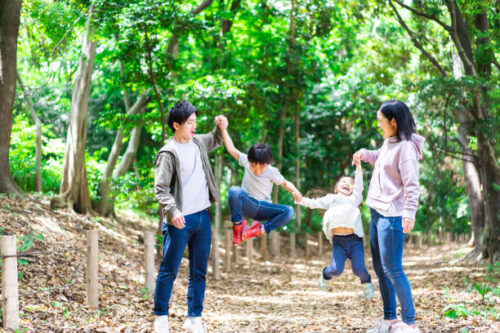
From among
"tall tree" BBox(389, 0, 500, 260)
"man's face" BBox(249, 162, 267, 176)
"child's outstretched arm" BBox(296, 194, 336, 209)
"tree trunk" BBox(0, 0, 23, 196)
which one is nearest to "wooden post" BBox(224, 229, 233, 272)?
"tree trunk" BBox(0, 0, 23, 196)

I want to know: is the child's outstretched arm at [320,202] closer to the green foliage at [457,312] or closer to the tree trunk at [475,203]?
the green foliage at [457,312]

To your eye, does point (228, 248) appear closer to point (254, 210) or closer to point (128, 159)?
point (128, 159)

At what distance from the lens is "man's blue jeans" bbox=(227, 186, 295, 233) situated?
5.69 meters

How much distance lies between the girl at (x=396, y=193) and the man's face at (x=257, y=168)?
4.30 ft

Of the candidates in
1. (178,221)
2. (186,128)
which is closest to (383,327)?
(178,221)

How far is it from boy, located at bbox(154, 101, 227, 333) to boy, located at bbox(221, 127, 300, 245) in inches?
26.3

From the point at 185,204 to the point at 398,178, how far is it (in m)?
1.94

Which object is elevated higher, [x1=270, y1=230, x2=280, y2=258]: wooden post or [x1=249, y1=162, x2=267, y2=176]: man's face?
[x1=249, y1=162, x2=267, y2=176]: man's face

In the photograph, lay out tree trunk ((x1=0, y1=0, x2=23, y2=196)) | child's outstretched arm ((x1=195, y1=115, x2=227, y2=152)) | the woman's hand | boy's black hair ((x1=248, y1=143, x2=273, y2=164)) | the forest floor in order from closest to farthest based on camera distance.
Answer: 1. the woman's hand
2. child's outstretched arm ((x1=195, y1=115, x2=227, y2=152))
3. boy's black hair ((x1=248, y1=143, x2=273, y2=164))
4. the forest floor
5. tree trunk ((x1=0, y1=0, x2=23, y2=196))

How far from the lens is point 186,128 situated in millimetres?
4867

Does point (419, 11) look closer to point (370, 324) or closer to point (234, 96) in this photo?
point (234, 96)

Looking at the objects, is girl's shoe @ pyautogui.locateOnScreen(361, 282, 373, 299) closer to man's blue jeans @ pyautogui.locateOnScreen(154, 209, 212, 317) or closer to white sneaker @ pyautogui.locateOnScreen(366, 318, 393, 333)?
white sneaker @ pyautogui.locateOnScreen(366, 318, 393, 333)

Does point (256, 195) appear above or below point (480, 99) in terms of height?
below

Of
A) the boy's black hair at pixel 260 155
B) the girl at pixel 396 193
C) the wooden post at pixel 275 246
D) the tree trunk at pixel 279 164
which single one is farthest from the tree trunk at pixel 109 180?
the girl at pixel 396 193
